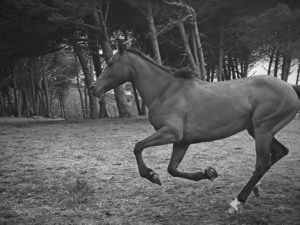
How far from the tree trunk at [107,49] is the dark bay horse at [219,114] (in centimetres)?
1485

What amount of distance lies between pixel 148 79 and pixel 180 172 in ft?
4.23

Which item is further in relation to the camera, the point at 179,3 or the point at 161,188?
the point at 179,3

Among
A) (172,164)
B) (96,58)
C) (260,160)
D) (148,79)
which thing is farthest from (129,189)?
(96,58)

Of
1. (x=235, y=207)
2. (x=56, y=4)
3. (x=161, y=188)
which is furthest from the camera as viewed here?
(x=56, y=4)

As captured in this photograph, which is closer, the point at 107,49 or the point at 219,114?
the point at 219,114

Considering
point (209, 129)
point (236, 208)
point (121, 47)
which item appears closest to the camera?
point (236, 208)

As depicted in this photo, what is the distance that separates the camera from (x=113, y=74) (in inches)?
183

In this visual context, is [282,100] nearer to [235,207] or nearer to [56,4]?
[235,207]

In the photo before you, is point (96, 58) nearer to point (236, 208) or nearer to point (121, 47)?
point (121, 47)

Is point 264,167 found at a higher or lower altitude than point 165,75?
lower

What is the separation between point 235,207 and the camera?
4242 mm

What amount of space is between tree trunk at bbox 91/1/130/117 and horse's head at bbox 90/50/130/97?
14393mm

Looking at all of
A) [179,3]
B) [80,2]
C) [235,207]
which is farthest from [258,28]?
[235,207]

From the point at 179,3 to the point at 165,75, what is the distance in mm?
13923
